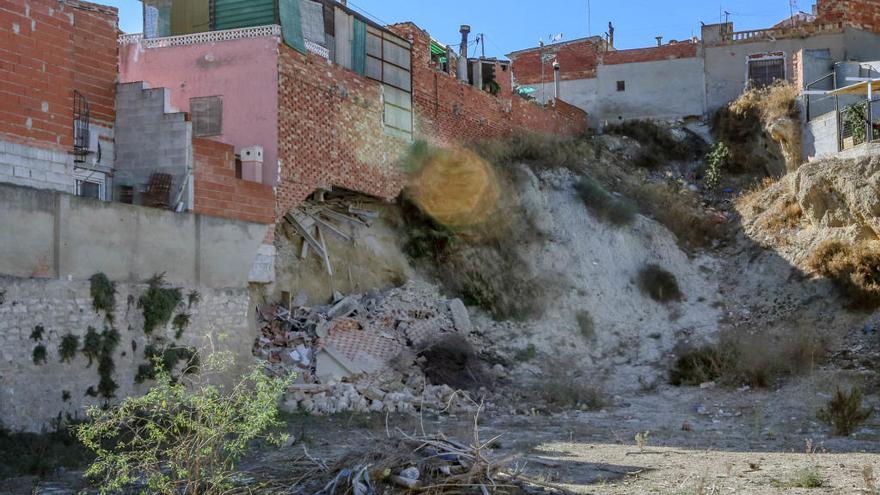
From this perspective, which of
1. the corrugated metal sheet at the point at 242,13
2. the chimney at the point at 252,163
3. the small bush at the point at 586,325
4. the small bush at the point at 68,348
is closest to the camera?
the small bush at the point at 68,348

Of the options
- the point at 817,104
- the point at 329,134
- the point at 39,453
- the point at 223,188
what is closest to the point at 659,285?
the point at 817,104

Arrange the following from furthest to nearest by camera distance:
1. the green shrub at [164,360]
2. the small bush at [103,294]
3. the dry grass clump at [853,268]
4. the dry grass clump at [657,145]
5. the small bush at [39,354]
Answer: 1. the dry grass clump at [657,145]
2. the dry grass clump at [853,268]
3. the green shrub at [164,360]
4. the small bush at [103,294]
5. the small bush at [39,354]

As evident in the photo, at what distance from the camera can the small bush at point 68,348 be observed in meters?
14.7

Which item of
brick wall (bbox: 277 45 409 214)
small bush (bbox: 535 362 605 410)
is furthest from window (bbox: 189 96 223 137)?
small bush (bbox: 535 362 605 410)

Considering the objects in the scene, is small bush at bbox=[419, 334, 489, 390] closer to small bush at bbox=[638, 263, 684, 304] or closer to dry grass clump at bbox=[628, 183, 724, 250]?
small bush at bbox=[638, 263, 684, 304]

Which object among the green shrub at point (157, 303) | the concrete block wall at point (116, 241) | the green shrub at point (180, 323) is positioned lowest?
the green shrub at point (180, 323)

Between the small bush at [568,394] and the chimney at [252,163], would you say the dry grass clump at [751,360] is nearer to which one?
the small bush at [568,394]

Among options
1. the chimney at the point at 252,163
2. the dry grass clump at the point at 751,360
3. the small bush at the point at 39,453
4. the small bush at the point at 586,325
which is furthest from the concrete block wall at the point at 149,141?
the dry grass clump at the point at 751,360

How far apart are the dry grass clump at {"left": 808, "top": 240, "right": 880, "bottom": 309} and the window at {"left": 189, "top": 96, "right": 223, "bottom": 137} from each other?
14796mm

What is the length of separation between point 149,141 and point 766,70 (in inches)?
926

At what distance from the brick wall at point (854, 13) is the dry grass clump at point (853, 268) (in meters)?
12.5

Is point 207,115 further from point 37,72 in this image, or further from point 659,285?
point 659,285

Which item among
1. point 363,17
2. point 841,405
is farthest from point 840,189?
point 363,17

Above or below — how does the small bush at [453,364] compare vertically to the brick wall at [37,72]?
below
